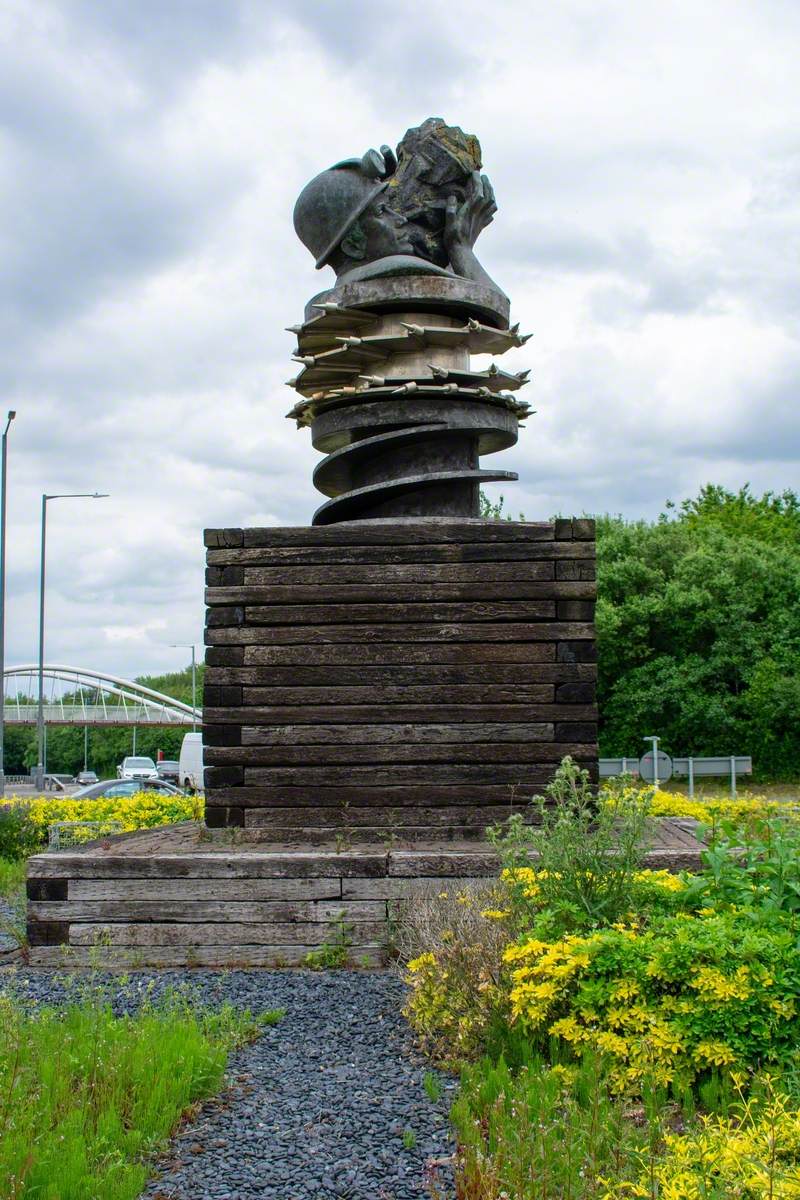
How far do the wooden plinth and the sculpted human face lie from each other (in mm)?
3181

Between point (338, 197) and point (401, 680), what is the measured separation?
4.71m

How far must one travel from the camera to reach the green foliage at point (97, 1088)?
3729 millimetres

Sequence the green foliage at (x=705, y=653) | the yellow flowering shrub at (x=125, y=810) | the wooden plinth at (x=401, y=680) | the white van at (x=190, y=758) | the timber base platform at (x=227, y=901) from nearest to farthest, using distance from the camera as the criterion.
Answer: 1. the timber base platform at (x=227, y=901)
2. the wooden plinth at (x=401, y=680)
3. the yellow flowering shrub at (x=125, y=810)
4. the green foliage at (x=705, y=653)
5. the white van at (x=190, y=758)

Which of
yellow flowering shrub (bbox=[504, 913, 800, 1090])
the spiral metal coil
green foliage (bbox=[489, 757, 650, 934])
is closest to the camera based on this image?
yellow flowering shrub (bbox=[504, 913, 800, 1090])

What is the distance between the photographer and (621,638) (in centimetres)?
3478

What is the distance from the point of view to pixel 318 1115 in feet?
14.9

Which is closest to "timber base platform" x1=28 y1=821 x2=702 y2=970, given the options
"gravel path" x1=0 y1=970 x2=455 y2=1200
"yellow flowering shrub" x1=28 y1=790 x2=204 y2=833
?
"gravel path" x1=0 y1=970 x2=455 y2=1200

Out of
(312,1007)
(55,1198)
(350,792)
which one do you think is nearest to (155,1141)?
(55,1198)

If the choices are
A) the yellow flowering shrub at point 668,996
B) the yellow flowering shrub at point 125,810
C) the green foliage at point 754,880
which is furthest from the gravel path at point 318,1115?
the yellow flowering shrub at point 125,810

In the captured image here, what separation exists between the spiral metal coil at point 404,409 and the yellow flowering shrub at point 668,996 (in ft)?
17.9

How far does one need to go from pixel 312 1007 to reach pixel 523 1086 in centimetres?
204

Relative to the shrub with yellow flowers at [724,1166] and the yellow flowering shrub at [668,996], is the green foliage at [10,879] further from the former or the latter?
the shrub with yellow flowers at [724,1166]

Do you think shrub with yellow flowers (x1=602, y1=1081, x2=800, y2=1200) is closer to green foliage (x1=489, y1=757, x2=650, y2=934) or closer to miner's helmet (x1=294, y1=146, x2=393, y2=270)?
green foliage (x1=489, y1=757, x2=650, y2=934)

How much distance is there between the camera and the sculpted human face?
10688 millimetres
